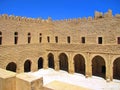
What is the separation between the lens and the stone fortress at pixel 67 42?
15602 millimetres

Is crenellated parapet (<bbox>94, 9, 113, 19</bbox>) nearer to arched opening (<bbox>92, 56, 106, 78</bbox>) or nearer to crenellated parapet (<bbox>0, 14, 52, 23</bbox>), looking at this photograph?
arched opening (<bbox>92, 56, 106, 78</bbox>)

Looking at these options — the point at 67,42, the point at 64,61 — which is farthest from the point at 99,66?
the point at 64,61

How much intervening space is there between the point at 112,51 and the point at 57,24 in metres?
9.49

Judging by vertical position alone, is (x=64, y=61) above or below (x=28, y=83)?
below

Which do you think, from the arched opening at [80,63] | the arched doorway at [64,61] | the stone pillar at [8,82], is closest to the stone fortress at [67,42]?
the arched opening at [80,63]

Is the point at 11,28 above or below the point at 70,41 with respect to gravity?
above

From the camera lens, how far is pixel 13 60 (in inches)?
653

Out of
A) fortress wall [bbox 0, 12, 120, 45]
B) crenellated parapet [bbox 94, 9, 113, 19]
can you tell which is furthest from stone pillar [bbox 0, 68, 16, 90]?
crenellated parapet [bbox 94, 9, 113, 19]

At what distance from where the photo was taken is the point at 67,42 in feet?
64.3

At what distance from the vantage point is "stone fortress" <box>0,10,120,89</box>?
1560 centimetres

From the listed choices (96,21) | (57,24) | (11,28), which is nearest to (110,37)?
(96,21)

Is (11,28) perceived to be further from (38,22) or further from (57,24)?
(57,24)

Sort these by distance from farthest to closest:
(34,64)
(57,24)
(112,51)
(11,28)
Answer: (57,24) → (34,64) → (11,28) → (112,51)

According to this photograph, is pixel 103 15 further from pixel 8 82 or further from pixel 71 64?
pixel 8 82
